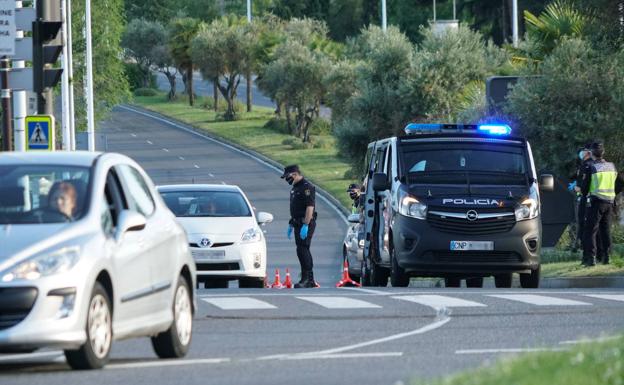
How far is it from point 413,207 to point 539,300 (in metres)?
3.96

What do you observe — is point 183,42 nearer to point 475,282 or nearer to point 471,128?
point 475,282

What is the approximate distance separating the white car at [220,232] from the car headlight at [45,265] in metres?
13.5

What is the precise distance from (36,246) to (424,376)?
2.64 meters

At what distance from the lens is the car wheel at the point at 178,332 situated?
1304 centimetres

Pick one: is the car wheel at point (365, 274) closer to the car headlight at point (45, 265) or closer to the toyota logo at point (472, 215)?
the toyota logo at point (472, 215)

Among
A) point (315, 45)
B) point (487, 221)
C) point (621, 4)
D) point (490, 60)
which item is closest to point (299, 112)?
point (315, 45)

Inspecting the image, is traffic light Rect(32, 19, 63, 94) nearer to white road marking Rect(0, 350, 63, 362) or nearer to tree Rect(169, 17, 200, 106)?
white road marking Rect(0, 350, 63, 362)

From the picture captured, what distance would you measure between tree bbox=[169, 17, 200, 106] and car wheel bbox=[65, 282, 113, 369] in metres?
102

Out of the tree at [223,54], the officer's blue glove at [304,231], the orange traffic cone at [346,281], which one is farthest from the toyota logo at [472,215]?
the tree at [223,54]

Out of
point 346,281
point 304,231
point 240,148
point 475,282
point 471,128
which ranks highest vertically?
point 471,128

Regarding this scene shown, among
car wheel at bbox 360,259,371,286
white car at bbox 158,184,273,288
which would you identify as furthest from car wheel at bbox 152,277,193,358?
car wheel at bbox 360,259,371,286

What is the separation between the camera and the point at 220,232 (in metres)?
25.6

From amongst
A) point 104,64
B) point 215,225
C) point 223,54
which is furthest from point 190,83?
point 215,225

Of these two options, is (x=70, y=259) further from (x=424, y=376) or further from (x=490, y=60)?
(x=490, y=60)
